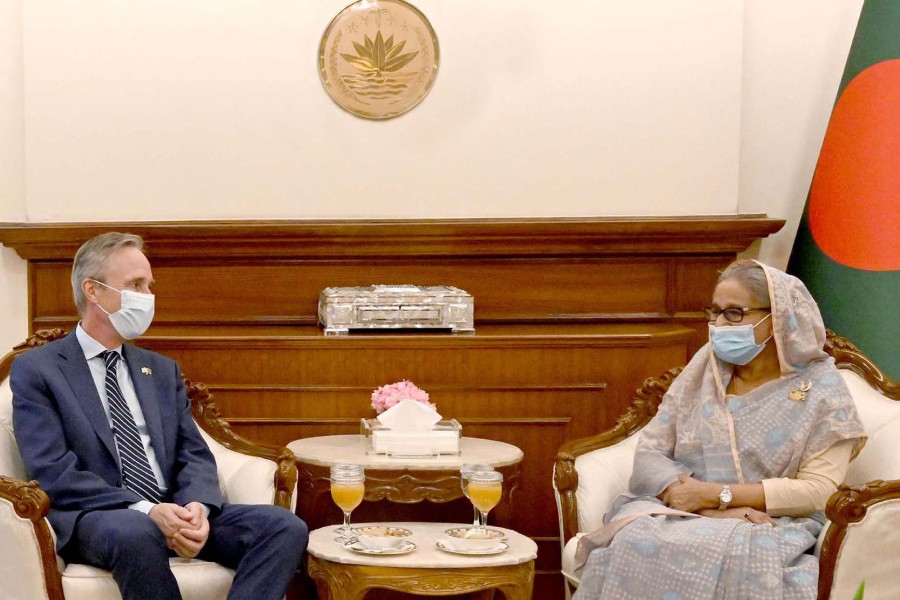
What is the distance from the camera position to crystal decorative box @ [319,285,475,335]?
14.6 ft

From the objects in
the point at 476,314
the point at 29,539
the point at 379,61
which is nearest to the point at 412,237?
the point at 476,314

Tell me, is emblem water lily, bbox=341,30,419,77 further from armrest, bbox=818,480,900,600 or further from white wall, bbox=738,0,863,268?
armrest, bbox=818,480,900,600

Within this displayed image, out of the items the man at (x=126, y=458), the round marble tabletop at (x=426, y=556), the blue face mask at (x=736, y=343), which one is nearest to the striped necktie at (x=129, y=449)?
the man at (x=126, y=458)

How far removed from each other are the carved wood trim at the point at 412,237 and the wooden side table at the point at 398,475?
3.51 ft

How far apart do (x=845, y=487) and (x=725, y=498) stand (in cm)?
36

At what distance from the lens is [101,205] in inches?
190

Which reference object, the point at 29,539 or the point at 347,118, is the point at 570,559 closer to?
the point at 29,539

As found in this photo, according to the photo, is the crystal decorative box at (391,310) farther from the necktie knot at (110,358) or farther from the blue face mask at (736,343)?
the blue face mask at (736,343)

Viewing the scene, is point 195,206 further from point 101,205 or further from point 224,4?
point 224,4

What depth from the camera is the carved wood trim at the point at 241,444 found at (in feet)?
11.7

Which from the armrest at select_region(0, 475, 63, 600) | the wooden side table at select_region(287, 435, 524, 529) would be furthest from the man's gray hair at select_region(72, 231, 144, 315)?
the wooden side table at select_region(287, 435, 524, 529)

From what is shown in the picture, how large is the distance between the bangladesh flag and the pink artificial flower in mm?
1744

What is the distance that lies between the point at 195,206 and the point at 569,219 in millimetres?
1583

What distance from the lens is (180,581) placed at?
10.5 ft
